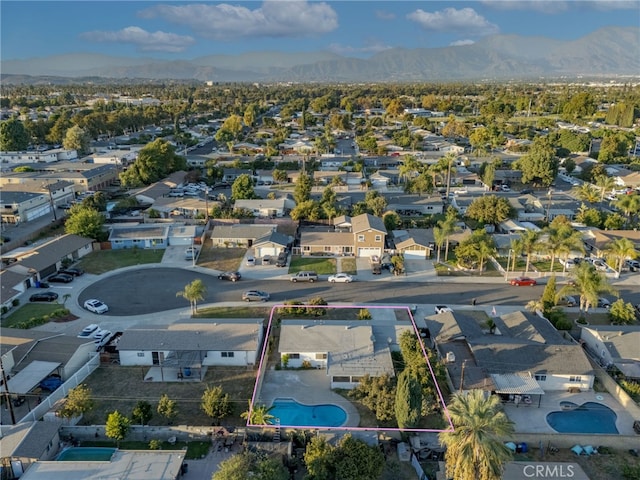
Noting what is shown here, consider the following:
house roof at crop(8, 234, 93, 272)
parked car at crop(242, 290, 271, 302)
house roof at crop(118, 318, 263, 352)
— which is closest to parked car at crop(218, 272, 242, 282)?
parked car at crop(242, 290, 271, 302)

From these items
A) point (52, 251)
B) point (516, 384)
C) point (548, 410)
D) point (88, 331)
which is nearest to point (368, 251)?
point (516, 384)

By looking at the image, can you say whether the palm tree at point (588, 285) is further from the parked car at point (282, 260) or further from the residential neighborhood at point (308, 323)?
the parked car at point (282, 260)

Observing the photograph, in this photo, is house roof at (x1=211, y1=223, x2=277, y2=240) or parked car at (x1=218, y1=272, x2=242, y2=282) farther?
house roof at (x1=211, y1=223, x2=277, y2=240)

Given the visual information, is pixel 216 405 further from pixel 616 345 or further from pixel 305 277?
pixel 616 345

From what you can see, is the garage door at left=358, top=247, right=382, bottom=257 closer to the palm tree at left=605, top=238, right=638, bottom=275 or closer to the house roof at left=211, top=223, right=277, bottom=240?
the house roof at left=211, top=223, right=277, bottom=240

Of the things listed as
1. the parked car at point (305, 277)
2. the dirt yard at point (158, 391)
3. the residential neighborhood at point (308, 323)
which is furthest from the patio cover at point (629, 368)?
the parked car at point (305, 277)
